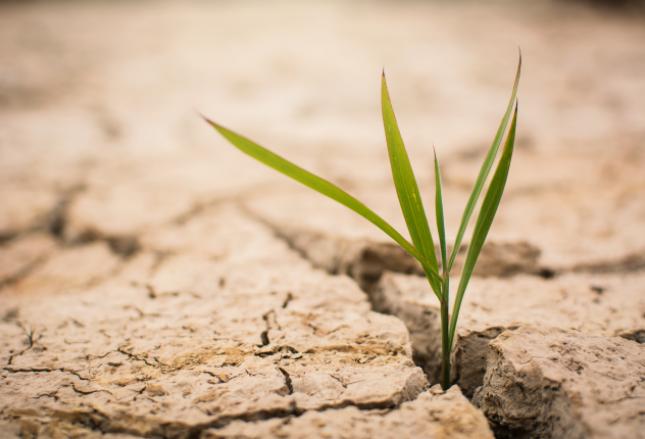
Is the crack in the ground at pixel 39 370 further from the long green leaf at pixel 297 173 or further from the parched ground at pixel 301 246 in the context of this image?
the long green leaf at pixel 297 173

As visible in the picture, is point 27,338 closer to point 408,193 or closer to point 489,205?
point 408,193

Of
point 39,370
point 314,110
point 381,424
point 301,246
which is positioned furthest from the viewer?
point 314,110

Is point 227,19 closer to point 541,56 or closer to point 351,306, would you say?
point 541,56

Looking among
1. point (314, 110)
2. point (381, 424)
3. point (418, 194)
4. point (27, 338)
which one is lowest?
point (27, 338)

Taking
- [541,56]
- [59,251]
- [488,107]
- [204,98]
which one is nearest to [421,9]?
[541,56]

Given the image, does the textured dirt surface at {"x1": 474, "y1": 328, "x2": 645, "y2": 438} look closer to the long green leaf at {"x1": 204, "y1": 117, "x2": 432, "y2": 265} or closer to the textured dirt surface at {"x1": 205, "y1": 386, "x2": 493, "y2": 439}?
the textured dirt surface at {"x1": 205, "y1": 386, "x2": 493, "y2": 439}

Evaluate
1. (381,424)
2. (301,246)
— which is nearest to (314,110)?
(301,246)
